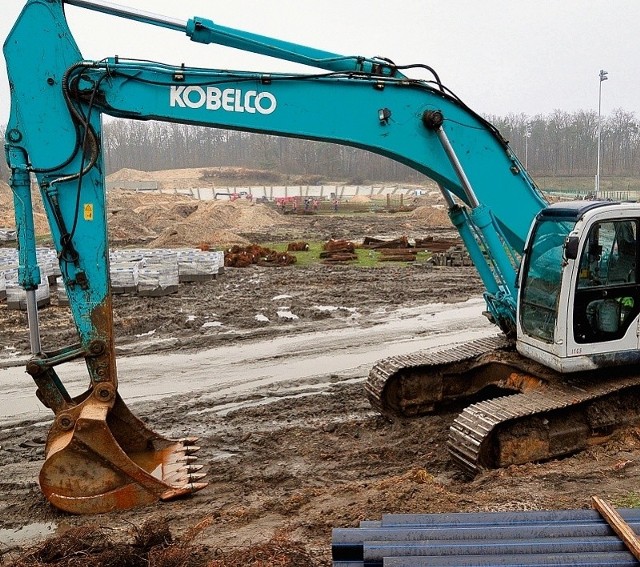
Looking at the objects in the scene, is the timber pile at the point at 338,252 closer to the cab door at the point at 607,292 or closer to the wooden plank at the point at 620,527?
the cab door at the point at 607,292

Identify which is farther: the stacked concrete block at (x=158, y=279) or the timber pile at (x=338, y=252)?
the timber pile at (x=338, y=252)

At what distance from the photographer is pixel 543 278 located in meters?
6.80

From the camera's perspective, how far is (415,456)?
7.14 m

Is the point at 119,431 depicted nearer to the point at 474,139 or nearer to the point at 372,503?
the point at 372,503

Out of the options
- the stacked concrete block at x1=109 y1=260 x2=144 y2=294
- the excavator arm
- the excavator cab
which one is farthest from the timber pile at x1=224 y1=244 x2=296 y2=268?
the excavator cab

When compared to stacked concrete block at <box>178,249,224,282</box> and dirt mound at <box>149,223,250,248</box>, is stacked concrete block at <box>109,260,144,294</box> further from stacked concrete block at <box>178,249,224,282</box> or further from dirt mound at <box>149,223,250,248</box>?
dirt mound at <box>149,223,250,248</box>

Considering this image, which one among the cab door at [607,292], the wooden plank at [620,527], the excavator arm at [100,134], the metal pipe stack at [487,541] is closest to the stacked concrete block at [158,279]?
the excavator arm at [100,134]

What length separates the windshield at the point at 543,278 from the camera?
21.8ft

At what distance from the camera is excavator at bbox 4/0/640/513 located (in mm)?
5949

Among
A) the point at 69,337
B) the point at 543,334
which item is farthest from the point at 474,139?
the point at 69,337

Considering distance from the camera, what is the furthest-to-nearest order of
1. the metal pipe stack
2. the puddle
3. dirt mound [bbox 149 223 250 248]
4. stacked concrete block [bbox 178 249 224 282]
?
dirt mound [bbox 149 223 250 248] → stacked concrete block [bbox 178 249 224 282] → the puddle → the metal pipe stack

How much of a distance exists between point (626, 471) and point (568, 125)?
92340 millimetres

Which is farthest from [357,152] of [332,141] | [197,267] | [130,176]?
[332,141]

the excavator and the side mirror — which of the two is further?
the side mirror
